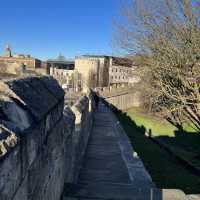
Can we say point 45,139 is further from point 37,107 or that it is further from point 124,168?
point 124,168

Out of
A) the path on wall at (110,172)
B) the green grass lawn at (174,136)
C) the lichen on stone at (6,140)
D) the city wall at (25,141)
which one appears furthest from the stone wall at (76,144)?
the green grass lawn at (174,136)

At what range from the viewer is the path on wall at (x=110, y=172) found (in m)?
5.25

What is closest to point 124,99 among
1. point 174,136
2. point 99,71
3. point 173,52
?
point 174,136

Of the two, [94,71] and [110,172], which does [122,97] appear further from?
[94,71]

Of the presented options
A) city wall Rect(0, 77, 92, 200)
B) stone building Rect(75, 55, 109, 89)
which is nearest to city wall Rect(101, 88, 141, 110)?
stone building Rect(75, 55, 109, 89)

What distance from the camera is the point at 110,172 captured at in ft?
27.4

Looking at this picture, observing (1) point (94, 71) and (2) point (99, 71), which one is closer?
(1) point (94, 71)

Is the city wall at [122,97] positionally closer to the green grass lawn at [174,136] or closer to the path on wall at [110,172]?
the green grass lawn at [174,136]

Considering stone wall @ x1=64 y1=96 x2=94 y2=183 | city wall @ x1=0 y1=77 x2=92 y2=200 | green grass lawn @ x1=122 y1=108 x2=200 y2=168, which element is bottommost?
green grass lawn @ x1=122 y1=108 x2=200 y2=168

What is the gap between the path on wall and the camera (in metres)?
5.25

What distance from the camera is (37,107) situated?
2498mm

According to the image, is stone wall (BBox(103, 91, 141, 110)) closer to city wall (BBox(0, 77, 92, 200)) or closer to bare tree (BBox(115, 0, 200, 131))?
bare tree (BBox(115, 0, 200, 131))

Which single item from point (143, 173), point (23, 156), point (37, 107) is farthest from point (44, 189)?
point (143, 173)

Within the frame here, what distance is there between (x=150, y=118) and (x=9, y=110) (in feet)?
80.8
